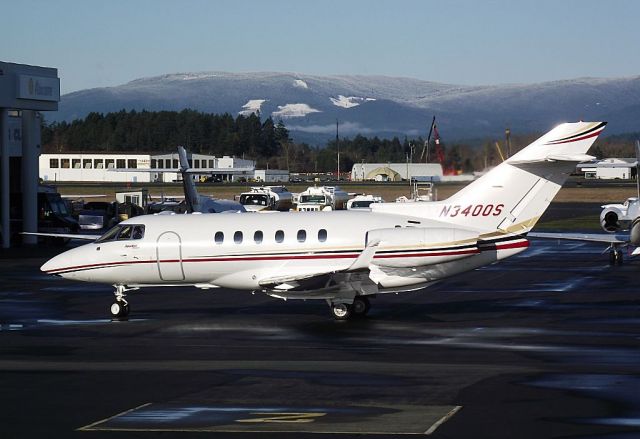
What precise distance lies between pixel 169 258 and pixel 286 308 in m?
3.86

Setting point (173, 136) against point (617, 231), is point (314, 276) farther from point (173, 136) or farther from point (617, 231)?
point (173, 136)

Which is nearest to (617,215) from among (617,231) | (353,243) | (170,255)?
(617,231)

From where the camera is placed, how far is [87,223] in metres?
63.9

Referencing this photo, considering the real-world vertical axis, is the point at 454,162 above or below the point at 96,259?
above

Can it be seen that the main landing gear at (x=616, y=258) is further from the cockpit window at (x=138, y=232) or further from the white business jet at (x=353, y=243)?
the cockpit window at (x=138, y=232)

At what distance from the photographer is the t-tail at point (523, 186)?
82.1ft

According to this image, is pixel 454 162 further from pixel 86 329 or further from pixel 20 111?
pixel 20 111

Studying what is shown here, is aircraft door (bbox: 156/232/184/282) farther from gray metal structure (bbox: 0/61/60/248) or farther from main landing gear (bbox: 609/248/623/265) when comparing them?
gray metal structure (bbox: 0/61/60/248)

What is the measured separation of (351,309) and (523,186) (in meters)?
5.02

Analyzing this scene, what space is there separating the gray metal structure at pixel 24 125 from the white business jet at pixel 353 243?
77.1 ft

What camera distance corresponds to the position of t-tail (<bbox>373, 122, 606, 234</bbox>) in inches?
985

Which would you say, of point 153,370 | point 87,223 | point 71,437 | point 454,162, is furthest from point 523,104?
point 87,223

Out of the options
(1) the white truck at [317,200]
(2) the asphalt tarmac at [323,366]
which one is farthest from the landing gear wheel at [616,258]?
(1) the white truck at [317,200]

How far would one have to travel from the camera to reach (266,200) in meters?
73.5
